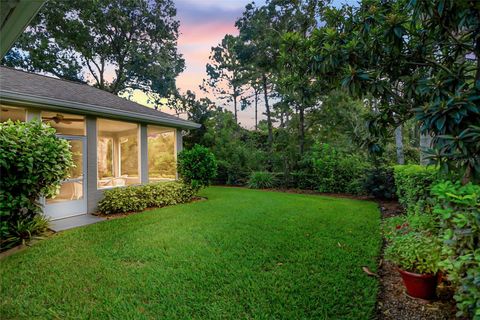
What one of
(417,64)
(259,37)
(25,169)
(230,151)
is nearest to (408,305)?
(417,64)

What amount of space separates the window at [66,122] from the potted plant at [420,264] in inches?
299

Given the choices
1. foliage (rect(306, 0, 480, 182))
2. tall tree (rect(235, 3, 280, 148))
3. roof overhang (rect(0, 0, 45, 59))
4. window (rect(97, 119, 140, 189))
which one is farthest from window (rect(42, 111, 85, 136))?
tall tree (rect(235, 3, 280, 148))

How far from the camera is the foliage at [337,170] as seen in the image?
977 centimetres

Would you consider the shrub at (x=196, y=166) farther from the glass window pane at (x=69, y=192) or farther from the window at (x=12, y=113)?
the window at (x=12, y=113)

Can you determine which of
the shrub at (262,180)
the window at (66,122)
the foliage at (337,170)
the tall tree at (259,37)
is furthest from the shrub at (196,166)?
the tall tree at (259,37)

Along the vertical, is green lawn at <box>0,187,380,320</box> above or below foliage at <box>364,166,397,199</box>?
below

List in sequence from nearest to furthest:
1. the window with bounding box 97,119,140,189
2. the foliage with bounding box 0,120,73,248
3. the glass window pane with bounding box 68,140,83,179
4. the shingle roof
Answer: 1. the foliage with bounding box 0,120,73,248
2. the shingle roof
3. the glass window pane with bounding box 68,140,83,179
4. the window with bounding box 97,119,140,189

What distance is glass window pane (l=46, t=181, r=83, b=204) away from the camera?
626 centimetres

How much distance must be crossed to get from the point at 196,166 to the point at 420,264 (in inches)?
280

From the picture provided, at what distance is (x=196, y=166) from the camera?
28.5ft

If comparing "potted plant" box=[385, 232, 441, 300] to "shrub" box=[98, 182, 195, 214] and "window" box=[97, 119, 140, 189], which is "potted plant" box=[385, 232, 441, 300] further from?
"window" box=[97, 119, 140, 189]

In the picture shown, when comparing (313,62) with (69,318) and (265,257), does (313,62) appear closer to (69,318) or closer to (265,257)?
(265,257)

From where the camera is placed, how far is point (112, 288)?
2855 mm

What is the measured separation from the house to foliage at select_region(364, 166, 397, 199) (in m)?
6.82
